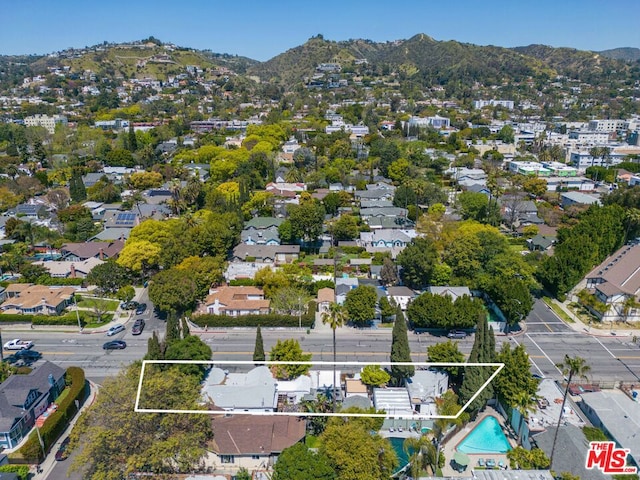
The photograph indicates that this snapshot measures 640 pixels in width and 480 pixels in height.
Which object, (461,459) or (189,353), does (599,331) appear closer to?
(461,459)

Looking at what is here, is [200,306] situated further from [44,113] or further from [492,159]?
[44,113]

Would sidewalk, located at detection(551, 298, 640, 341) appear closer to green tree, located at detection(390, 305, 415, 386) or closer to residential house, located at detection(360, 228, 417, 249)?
green tree, located at detection(390, 305, 415, 386)

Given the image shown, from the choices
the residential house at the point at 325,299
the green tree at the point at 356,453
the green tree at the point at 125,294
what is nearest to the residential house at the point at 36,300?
the green tree at the point at 125,294

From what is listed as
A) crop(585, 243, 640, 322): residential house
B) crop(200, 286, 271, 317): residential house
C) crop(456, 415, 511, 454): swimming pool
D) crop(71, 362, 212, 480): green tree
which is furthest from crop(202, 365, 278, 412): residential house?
Result: crop(585, 243, 640, 322): residential house

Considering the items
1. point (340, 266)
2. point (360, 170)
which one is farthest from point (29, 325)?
point (360, 170)

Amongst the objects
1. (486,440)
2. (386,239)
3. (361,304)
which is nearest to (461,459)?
(486,440)

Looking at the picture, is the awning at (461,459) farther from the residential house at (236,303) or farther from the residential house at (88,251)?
the residential house at (88,251)

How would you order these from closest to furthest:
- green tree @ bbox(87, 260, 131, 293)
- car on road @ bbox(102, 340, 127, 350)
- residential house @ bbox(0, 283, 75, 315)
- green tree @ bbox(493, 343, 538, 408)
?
green tree @ bbox(493, 343, 538, 408), car on road @ bbox(102, 340, 127, 350), residential house @ bbox(0, 283, 75, 315), green tree @ bbox(87, 260, 131, 293)
